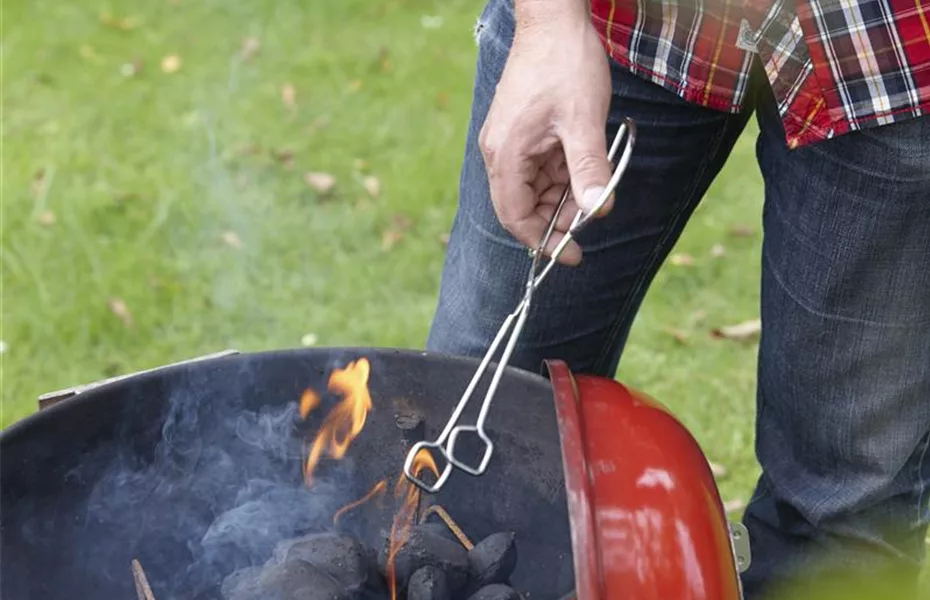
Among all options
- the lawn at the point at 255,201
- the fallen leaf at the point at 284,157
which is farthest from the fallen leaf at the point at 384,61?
the fallen leaf at the point at 284,157

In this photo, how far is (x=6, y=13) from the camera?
491 cm

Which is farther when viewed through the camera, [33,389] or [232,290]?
[232,290]

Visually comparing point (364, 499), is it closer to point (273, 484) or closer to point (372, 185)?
point (273, 484)

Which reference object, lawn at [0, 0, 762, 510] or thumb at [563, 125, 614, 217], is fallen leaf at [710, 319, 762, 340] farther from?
thumb at [563, 125, 614, 217]

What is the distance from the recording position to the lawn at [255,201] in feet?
10.6

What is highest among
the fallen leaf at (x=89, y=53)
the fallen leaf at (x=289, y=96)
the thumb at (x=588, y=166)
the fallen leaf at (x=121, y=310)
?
the thumb at (x=588, y=166)

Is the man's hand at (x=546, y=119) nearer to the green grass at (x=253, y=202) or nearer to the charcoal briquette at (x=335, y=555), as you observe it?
the charcoal briquette at (x=335, y=555)

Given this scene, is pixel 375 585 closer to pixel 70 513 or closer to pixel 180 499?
pixel 180 499

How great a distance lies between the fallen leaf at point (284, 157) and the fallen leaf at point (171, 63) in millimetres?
781

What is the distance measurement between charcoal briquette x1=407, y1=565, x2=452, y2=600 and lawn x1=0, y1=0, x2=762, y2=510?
147cm

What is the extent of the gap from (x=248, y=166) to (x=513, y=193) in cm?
269

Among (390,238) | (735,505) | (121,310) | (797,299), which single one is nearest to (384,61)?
(390,238)

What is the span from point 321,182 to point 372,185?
18 cm

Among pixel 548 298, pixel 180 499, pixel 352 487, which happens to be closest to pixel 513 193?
pixel 548 298
